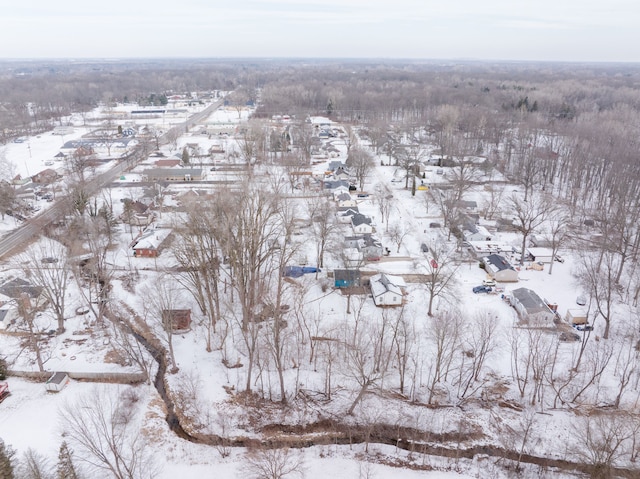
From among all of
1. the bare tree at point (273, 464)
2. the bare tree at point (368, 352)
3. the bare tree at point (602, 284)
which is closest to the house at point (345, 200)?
the bare tree at point (368, 352)

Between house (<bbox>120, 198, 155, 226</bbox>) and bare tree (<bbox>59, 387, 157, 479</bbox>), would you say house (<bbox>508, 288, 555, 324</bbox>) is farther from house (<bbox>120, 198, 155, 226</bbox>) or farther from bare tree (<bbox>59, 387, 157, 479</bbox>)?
house (<bbox>120, 198, 155, 226</bbox>)

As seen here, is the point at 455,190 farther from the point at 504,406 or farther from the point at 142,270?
the point at 142,270

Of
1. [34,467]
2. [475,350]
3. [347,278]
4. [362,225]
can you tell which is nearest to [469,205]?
[362,225]

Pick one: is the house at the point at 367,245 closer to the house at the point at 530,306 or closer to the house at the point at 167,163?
the house at the point at 530,306

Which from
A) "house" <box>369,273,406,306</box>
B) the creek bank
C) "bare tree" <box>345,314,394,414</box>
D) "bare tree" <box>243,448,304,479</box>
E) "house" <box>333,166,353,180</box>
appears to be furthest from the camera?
"house" <box>333,166,353,180</box>

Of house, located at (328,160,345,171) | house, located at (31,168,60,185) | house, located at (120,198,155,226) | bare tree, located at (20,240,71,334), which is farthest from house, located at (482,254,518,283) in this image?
house, located at (31,168,60,185)

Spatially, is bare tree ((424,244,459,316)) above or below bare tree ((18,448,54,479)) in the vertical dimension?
above
